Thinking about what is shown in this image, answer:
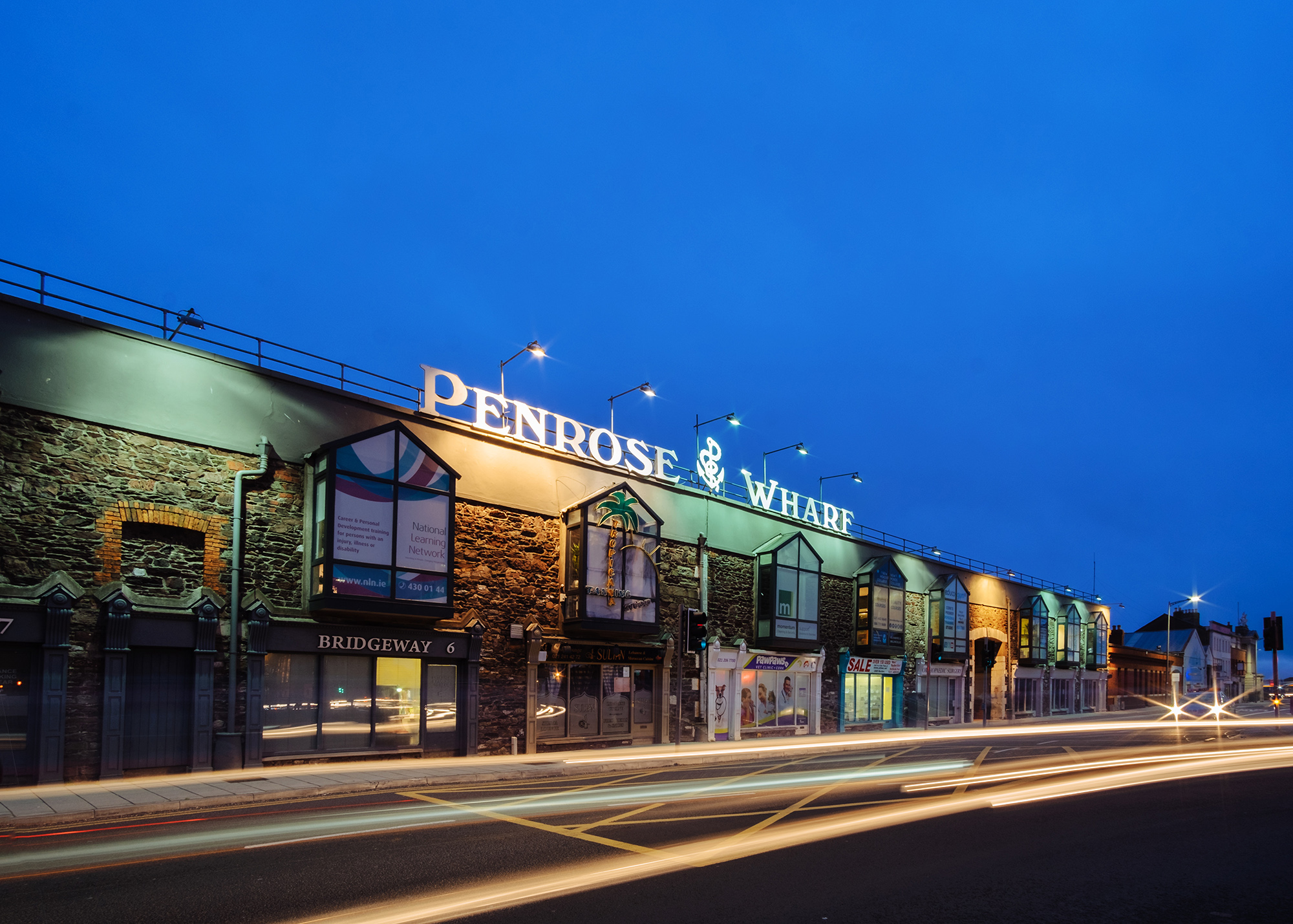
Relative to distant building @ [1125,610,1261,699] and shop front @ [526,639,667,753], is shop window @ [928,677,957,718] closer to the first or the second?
shop front @ [526,639,667,753]

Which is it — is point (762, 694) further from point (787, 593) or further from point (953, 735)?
point (953, 735)

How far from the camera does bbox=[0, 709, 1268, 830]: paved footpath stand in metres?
13.8

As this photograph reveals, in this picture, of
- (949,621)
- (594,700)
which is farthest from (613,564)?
(949,621)

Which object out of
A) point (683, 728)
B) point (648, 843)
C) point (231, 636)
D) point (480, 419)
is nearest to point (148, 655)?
point (231, 636)

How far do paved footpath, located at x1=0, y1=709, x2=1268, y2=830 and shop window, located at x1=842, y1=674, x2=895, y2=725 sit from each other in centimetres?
1025

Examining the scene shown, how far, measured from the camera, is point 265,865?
31.5 ft

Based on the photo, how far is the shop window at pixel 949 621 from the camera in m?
45.3

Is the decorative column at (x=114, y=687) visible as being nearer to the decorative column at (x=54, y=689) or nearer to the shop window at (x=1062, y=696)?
the decorative column at (x=54, y=689)

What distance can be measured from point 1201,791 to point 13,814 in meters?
21.2

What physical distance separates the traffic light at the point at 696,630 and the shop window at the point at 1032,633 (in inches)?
1477

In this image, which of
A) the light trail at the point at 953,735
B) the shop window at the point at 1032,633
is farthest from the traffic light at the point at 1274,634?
the shop window at the point at 1032,633

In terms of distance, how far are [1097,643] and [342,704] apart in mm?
60959

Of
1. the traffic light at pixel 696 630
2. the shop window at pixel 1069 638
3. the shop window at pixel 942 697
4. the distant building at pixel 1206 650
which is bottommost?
the distant building at pixel 1206 650

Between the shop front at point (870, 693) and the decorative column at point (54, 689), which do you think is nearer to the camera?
the decorative column at point (54, 689)
